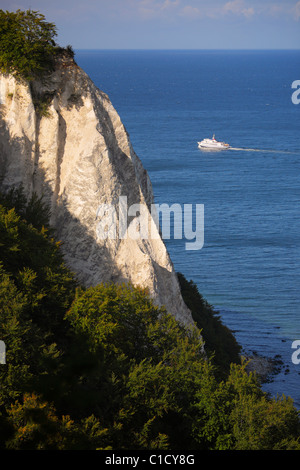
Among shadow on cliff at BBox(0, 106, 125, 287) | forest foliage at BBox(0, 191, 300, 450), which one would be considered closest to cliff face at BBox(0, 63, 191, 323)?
shadow on cliff at BBox(0, 106, 125, 287)

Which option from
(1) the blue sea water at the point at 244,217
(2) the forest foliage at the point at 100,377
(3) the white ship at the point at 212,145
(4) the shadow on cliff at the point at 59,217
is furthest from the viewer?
(3) the white ship at the point at 212,145

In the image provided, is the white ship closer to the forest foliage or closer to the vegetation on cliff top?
the vegetation on cliff top

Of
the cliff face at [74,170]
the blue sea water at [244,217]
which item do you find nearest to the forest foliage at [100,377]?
the cliff face at [74,170]

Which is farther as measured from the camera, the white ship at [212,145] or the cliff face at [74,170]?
the white ship at [212,145]

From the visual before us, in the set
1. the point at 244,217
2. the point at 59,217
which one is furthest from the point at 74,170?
the point at 244,217

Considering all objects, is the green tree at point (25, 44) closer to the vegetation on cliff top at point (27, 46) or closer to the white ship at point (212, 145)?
the vegetation on cliff top at point (27, 46)

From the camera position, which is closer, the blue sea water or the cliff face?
the cliff face
